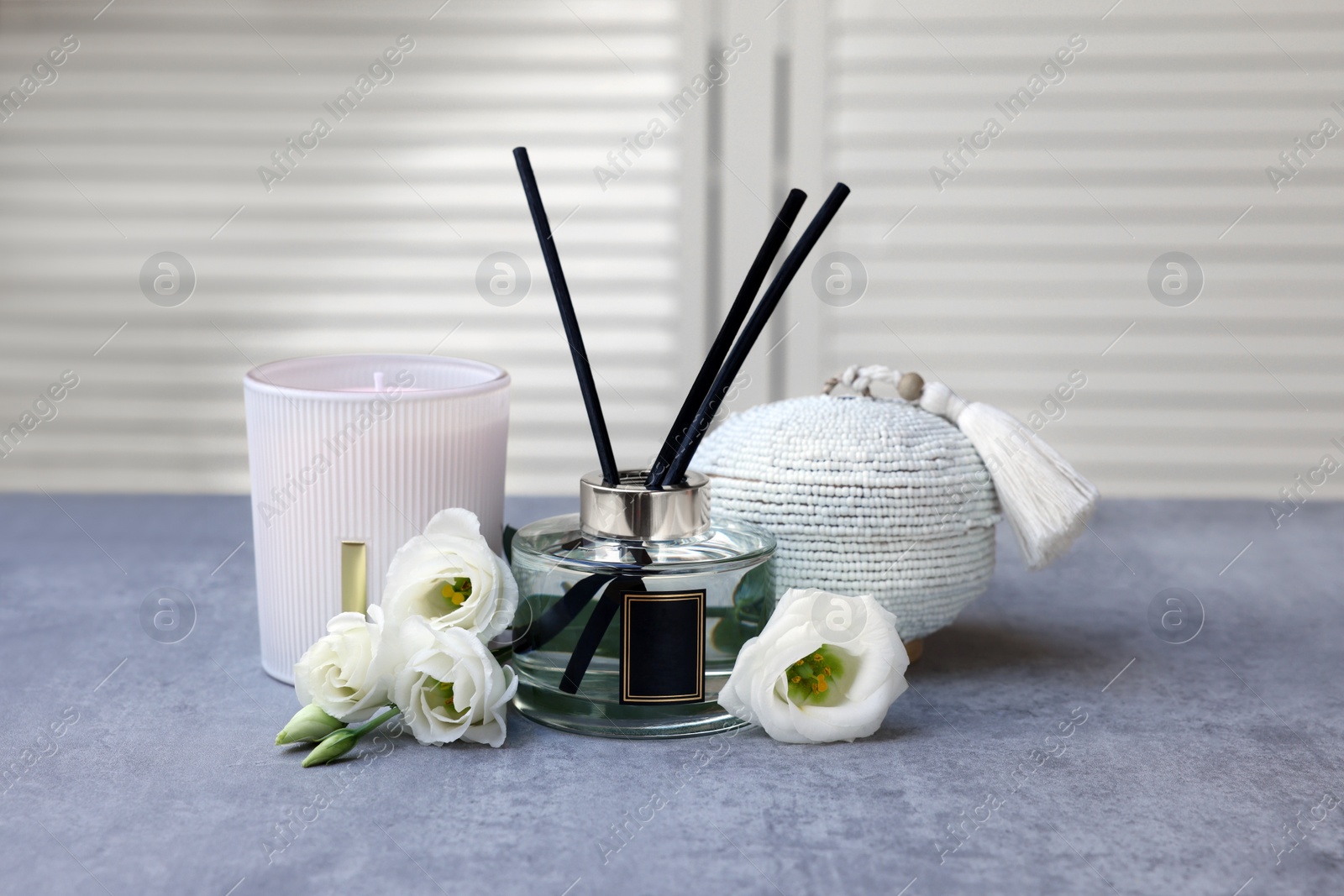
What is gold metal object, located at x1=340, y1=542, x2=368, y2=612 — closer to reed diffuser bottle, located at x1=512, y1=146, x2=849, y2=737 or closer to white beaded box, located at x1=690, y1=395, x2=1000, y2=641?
reed diffuser bottle, located at x1=512, y1=146, x2=849, y2=737

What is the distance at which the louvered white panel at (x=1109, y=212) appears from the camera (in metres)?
1.36

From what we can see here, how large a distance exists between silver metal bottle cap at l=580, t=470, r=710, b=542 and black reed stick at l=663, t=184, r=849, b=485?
0.05 feet

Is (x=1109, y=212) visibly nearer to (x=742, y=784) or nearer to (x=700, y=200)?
(x=700, y=200)

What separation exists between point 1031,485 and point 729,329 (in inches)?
7.4

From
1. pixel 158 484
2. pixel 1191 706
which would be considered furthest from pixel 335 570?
pixel 158 484

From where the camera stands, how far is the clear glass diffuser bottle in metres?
0.55

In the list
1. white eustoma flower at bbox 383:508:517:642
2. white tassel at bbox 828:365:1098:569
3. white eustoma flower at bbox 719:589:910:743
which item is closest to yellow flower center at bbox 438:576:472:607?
white eustoma flower at bbox 383:508:517:642

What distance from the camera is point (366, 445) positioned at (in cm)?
59

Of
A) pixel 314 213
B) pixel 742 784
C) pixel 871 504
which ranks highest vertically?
pixel 314 213

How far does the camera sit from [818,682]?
564 mm

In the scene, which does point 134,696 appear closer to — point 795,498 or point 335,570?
point 335,570

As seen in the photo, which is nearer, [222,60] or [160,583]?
[160,583]

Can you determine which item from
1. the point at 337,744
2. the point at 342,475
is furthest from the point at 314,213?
the point at 337,744

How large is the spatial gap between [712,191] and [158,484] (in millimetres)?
753
